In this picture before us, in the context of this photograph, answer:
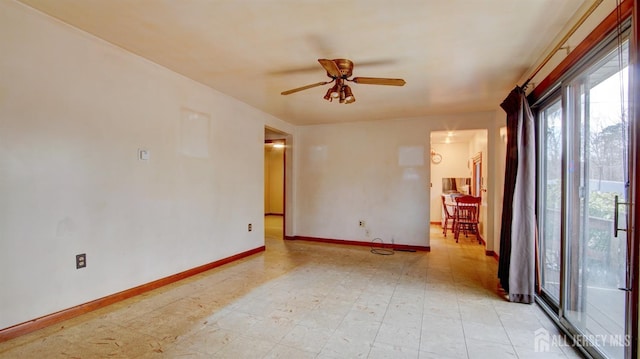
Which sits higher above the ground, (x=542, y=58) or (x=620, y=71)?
(x=542, y=58)

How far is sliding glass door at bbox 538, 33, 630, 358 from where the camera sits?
167 centimetres

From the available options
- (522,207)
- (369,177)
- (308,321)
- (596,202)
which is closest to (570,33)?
(596,202)

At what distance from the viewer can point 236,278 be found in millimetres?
3479

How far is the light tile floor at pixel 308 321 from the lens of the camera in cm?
199

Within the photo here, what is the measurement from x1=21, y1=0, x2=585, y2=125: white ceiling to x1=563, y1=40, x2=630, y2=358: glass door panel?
0.59m

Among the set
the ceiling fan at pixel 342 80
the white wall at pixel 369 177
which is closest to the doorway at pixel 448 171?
the white wall at pixel 369 177

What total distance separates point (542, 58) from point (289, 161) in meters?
4.33

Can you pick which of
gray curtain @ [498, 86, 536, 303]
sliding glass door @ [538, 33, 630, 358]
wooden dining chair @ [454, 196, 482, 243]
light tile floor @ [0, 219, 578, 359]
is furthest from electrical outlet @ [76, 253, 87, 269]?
wooden dining chair @ [454, 196, 482, 243]

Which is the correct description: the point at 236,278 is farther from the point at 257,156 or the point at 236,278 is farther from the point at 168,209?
the point at 257,156

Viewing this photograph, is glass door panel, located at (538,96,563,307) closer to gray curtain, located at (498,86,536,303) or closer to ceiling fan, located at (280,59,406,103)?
gray curtain, located at (498,86,536,303)

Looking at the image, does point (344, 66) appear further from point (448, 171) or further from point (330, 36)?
point (448, 171)

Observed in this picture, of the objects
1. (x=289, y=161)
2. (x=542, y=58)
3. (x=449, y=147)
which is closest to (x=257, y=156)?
(x=289, y=161)

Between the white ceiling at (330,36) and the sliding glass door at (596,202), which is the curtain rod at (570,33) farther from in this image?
the sliding glass door at (596,202)

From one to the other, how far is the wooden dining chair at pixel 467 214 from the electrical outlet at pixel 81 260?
5.79 metres
